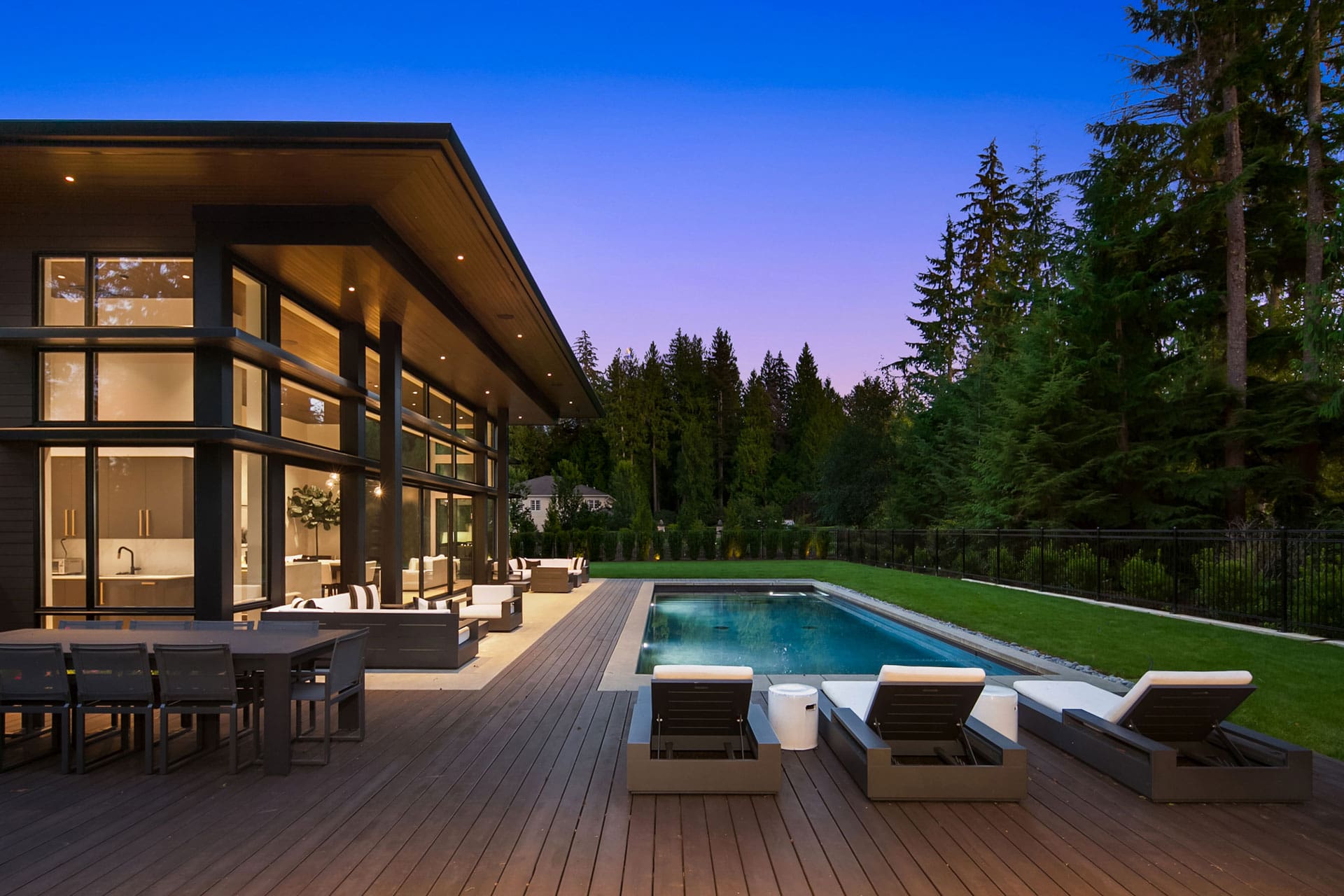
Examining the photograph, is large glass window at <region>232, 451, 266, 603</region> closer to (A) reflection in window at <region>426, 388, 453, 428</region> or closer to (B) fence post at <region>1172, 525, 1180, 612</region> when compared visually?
(A) reflection in window at <region>426, 388, 453, 428</region>

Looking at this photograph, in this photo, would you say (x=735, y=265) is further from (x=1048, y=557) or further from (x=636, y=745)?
(x=636, y=745)

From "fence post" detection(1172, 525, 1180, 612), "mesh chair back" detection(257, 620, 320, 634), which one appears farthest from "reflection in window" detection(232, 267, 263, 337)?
"fence post" detection(1172, 525, 1180, 612)

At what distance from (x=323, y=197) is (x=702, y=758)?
7.00 m

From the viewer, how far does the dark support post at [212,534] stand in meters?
8.59

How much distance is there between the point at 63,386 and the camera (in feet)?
29.5

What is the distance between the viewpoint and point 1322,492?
18016mm

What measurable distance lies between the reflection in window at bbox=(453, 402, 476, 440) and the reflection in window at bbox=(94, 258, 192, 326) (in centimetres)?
911

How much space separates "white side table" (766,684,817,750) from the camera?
558cm

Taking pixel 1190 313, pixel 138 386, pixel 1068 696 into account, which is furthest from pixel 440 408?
pixel 1190 313

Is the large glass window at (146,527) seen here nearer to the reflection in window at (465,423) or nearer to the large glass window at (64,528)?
the large glass window at (64,528)

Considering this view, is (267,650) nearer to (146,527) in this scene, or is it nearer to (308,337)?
(146,527)

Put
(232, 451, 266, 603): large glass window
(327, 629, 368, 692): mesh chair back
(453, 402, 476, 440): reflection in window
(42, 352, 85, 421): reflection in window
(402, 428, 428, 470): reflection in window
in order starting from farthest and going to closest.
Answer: (453, 402, 476, 440): reflection in window
(402, 428, 428, 470): reflection in window
(232, 451, 266, 603): large glass window
(42, 352, 85, 421): reflection in window
(327, 629, 368, 692): mesh chair back

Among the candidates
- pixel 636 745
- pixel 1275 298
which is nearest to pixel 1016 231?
pixel 1275 298

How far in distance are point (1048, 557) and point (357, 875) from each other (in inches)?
665
